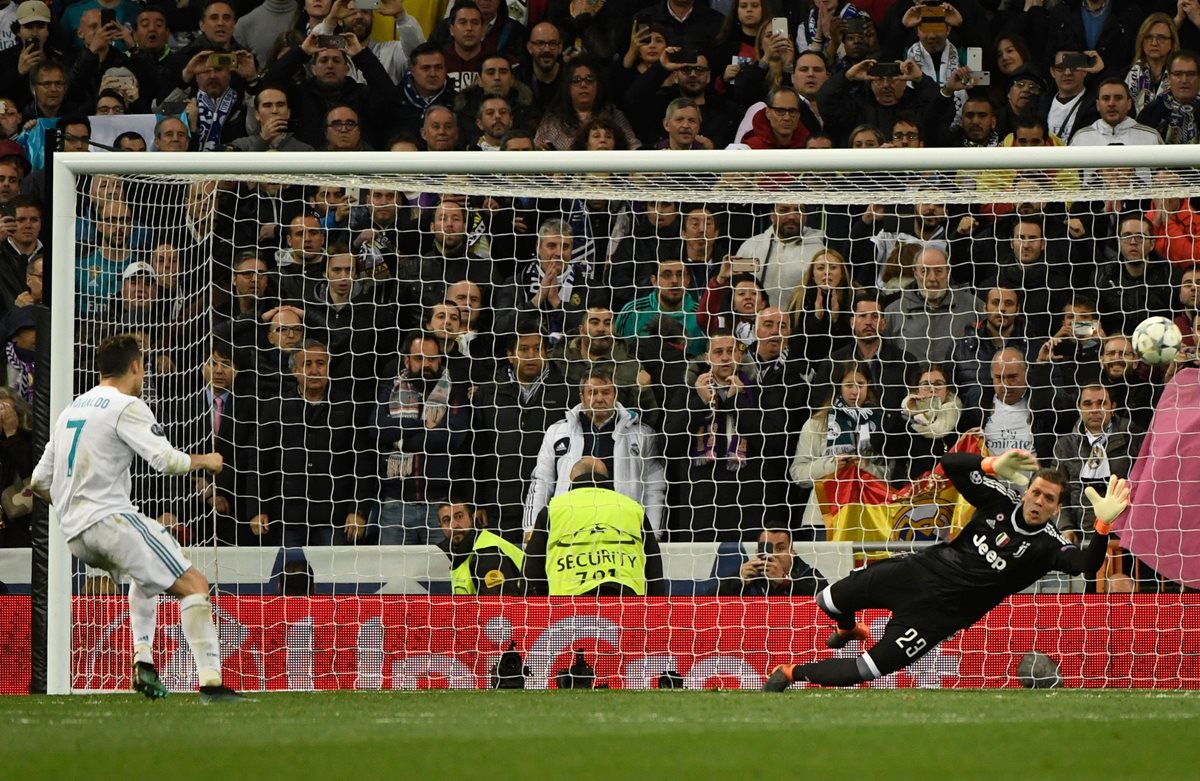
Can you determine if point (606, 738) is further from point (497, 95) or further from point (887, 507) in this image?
point (497, 95)

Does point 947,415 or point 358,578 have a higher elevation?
point 947,415

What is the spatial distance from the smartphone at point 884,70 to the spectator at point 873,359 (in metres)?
2.08

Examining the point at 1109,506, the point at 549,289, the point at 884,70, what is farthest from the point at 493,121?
the point at 1109,506

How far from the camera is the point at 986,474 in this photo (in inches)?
347

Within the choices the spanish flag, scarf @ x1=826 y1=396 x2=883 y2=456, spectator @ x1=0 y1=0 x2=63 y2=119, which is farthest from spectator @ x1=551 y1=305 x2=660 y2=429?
spectator @ x1=0 y1=0 x2=63 y2=119

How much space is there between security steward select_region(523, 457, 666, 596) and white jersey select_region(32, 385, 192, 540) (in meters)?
2.76

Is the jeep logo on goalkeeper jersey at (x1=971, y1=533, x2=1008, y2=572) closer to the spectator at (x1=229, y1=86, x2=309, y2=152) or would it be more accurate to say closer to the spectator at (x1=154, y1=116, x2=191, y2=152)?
the spectator at (x1=229, y1=86, x2=309, y2=152)

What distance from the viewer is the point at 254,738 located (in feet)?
20.1

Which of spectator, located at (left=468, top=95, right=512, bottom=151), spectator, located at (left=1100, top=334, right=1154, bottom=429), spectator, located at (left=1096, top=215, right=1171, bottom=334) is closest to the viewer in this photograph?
spectator, located at (left=1100, top=334, right=1154, bottom=429)

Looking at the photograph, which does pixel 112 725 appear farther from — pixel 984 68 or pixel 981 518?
pixel 984 68

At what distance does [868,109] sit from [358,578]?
4.99 metres

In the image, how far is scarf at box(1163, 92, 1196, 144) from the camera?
37.9 feet

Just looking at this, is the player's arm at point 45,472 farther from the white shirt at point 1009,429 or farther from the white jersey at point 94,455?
the white shirt at point 1009,429

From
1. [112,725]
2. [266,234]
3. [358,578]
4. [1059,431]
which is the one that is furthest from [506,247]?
[112,725]
